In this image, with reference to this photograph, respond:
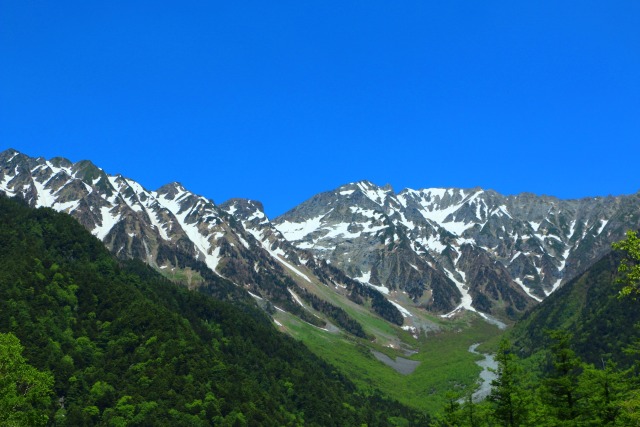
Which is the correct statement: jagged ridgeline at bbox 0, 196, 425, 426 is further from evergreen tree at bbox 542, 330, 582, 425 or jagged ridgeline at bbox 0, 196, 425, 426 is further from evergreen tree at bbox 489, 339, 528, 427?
evergreen tree at bbox 489, 339, 528, 427

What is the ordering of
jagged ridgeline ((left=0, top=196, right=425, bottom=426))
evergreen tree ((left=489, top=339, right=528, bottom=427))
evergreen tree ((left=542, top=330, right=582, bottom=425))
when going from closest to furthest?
evergreen tree ((left=489, top=339, right=528, bottom=427)) < evergreen tree ((left=542, top=330, right=582, bottom=425)) < jagged ridgeline ((left=0, top=196, right=425, bottom=426))

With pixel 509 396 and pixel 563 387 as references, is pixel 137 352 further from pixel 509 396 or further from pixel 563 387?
pixel 509 396

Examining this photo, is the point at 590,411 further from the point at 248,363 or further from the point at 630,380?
the point at 248,363

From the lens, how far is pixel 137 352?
136500mm

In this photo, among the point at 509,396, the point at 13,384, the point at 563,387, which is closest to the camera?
the point at 13,384

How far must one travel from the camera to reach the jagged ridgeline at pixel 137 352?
118562mm

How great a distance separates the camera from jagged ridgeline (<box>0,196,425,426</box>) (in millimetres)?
118562

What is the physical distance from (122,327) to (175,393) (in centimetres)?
3061

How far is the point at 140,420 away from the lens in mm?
112750

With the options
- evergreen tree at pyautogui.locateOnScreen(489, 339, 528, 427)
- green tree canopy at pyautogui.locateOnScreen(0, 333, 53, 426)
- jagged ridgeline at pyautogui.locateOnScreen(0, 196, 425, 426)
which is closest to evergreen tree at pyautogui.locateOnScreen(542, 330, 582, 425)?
evergreen tree at pyautogui.locateOnScreen(489, 339, 528, 427)

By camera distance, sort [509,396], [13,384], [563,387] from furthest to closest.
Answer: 1. [563,387]
2. [509,396]
3. [13,384]

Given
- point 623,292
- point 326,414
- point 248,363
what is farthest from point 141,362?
point 623,292

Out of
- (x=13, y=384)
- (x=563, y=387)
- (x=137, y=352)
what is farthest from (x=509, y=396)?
(x=137, y=352)

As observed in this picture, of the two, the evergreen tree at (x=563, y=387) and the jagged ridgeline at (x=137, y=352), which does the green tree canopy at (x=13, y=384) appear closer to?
the evergreen tree at (x=563, y=387)
